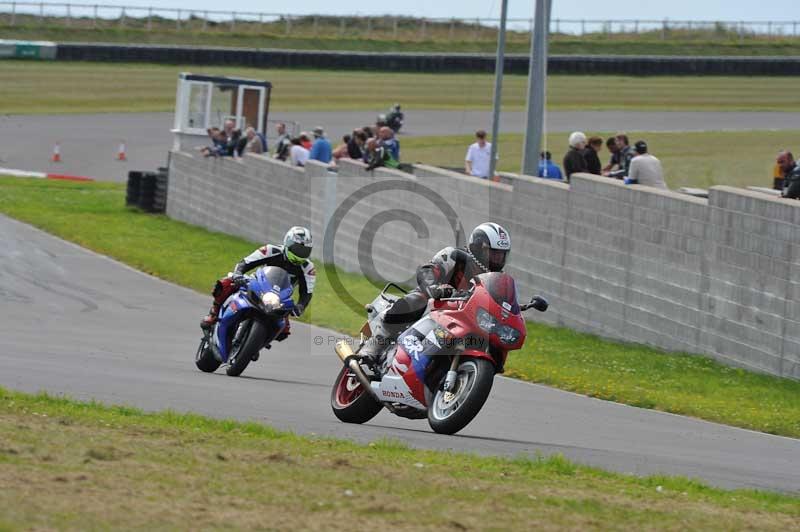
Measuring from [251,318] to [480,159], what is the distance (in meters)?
13.4

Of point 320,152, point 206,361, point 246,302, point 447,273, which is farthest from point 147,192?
point 447,273

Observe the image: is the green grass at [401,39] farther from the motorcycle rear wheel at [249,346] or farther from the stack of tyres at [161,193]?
the motorcycle rear wheel at [249,346]

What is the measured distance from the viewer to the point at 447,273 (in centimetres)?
1102

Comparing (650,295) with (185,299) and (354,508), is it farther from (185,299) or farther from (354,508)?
(354,508)

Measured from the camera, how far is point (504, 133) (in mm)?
52562

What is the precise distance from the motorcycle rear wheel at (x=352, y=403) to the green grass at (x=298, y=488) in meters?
1.93

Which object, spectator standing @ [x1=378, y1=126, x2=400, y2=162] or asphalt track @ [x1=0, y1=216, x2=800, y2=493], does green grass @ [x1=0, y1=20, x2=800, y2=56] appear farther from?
asphalt track @ [x1=0, y1=216, x2=800, y2=493]

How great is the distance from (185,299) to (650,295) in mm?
8207

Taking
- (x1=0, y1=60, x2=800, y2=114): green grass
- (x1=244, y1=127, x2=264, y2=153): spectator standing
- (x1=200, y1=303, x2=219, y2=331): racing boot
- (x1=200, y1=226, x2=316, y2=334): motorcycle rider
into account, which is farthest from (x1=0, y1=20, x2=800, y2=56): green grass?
(x1=200, y1=303, x2=219, y2=331): racing boot

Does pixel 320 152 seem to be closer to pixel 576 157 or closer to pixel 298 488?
pixel 576 157

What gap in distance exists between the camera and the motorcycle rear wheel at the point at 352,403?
37.4 ft

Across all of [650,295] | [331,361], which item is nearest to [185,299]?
[331,361]

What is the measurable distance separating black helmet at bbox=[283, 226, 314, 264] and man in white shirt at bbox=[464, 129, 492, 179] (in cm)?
1279

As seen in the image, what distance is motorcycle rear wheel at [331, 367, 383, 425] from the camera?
1141 cm
